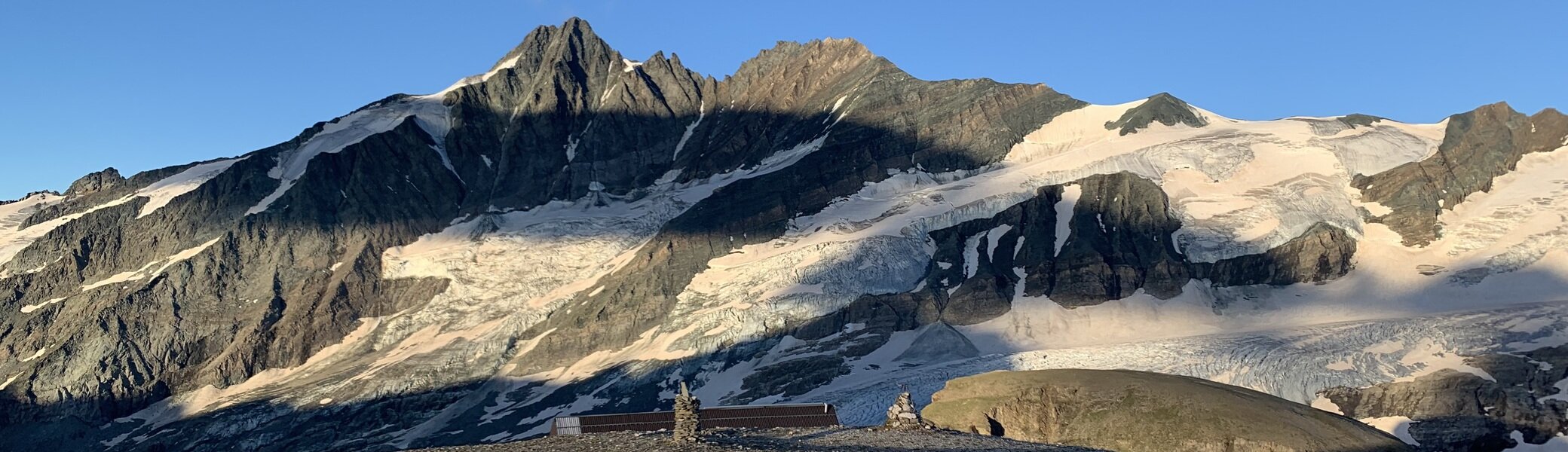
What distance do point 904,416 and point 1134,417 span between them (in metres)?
12.3

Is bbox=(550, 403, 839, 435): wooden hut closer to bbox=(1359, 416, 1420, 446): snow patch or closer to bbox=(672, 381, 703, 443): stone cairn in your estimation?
bbox=(672, 381, 703, 443): stone cairn

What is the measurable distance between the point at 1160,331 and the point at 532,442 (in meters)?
149

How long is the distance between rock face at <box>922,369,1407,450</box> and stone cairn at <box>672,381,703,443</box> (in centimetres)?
2171

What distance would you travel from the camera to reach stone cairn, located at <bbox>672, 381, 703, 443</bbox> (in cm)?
5566

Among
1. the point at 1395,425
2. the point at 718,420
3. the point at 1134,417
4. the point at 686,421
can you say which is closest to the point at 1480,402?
the point at 1395,425

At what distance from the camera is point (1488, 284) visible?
630 feet

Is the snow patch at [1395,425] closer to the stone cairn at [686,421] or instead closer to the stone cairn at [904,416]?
the stone cairn at [904,416]

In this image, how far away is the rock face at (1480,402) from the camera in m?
155

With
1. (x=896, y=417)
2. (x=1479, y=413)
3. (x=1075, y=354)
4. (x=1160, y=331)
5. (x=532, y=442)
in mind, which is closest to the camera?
(x=532, y=442)

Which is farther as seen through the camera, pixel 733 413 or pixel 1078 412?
pixel 733 413

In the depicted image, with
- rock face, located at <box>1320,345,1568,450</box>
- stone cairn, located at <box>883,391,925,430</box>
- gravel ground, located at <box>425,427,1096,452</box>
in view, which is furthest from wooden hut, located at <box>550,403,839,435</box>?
rock face, located at <box>1320,345,1568,450</box>

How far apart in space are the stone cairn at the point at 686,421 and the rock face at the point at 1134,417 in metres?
21.7

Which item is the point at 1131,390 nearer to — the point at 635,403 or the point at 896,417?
the point at 896,417

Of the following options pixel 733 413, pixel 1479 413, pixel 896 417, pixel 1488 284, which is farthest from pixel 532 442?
pixel 1488 284
